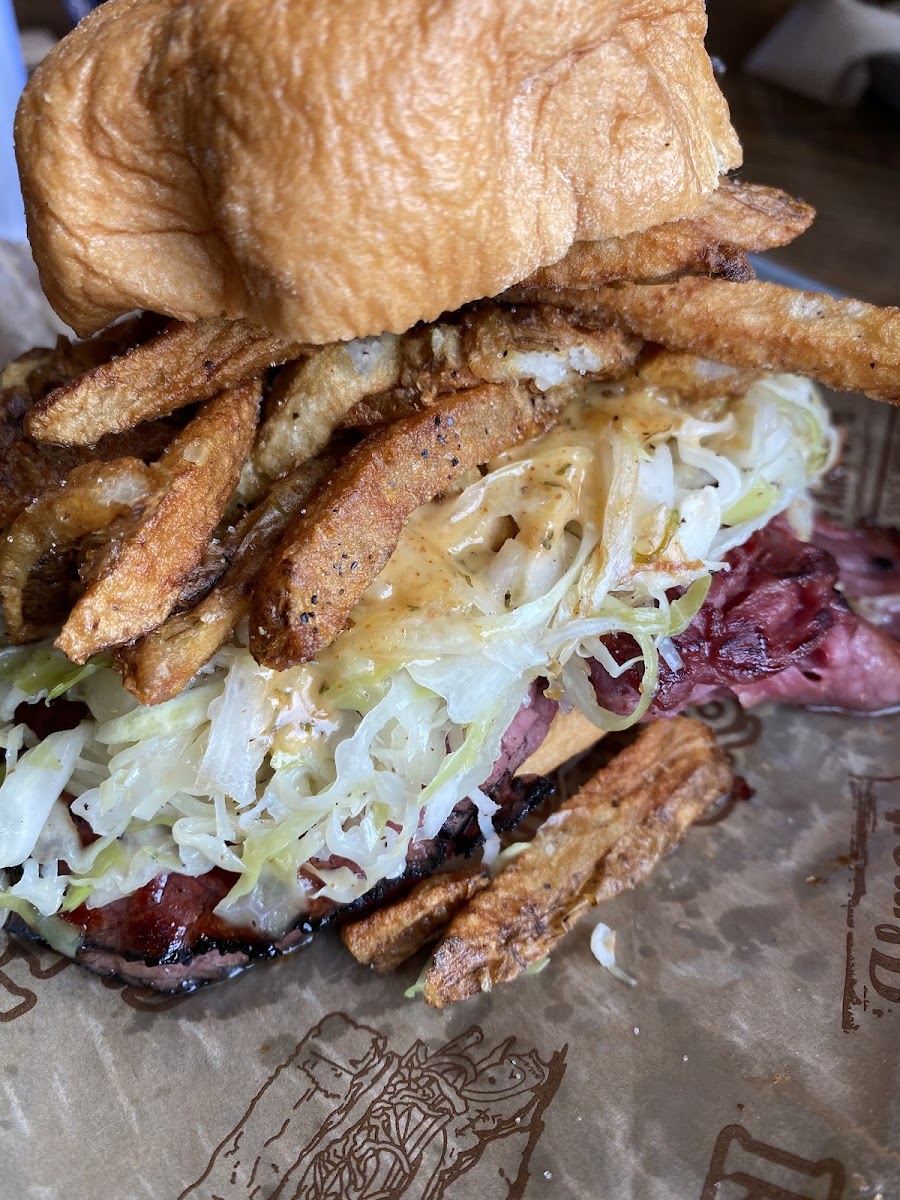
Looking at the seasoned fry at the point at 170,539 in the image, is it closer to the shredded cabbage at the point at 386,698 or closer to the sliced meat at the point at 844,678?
the shredded cabbage at the point at 386,698

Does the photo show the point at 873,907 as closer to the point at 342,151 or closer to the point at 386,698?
the point at 386,698

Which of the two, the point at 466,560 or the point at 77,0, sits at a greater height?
the point at 77,0

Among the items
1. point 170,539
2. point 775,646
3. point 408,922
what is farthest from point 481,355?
point 408,922

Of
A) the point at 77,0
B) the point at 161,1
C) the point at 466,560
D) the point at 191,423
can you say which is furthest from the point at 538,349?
the point at 77,0

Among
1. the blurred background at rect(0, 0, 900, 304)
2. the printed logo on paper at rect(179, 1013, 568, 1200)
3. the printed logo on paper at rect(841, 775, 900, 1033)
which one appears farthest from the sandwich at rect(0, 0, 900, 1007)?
the blurred background at rect(0, 0, 900, 304)

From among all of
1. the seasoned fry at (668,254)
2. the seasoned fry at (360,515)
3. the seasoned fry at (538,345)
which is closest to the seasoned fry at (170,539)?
the seasoned fry at (360,515)

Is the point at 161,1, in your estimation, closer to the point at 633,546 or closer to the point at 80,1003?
the point at 633,546

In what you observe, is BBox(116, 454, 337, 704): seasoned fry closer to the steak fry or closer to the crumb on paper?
the steak fry
